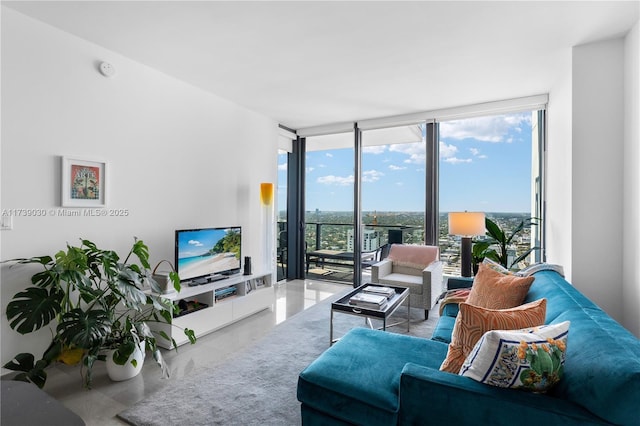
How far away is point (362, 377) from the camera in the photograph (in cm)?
155

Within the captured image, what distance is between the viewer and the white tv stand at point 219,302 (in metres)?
2.91

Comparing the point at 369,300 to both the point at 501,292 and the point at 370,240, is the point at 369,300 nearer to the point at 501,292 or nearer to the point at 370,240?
the point at 501,292

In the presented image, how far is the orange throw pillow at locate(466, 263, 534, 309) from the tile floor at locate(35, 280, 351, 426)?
6.66 feet

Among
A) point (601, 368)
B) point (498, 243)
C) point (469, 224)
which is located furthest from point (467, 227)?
point (601, 368)

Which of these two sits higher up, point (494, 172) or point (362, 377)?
point (494, 172)

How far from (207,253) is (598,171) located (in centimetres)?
371

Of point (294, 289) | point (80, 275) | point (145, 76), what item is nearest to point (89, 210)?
point (80, 275)

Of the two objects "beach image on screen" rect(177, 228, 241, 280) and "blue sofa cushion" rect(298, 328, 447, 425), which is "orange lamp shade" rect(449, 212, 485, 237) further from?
"beach image on screen" rect(177, 228, 241, 280)

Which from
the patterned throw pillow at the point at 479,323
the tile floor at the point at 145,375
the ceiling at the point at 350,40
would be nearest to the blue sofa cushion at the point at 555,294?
the patterned throw pillow at the point at 479,323

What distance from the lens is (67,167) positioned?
259cm

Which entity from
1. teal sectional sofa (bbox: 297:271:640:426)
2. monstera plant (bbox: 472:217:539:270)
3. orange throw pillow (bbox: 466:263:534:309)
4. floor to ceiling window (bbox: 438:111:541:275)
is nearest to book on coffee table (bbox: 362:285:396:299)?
orange throw pillow (bbox: 466:263:534:309)

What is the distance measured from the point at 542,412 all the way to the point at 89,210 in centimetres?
325

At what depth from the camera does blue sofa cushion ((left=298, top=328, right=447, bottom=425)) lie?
1419 millimetres

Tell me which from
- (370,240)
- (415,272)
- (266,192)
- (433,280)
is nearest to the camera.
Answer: (433,280)
